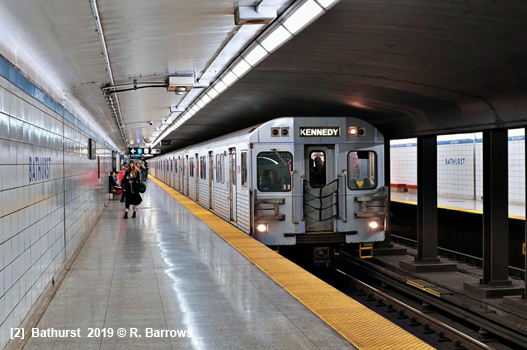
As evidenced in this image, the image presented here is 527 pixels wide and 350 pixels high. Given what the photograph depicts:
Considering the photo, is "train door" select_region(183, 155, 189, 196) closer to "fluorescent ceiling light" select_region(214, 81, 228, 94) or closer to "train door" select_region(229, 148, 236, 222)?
"train door" select_region(229, 148, 236, 222)

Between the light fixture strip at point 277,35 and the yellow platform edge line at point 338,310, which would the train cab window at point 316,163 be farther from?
the light fixture strip at point 277,35

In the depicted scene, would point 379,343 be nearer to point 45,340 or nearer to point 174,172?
point 45,340

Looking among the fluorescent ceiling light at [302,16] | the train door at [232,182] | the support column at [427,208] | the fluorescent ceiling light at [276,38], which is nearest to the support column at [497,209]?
the support column at [427,208]

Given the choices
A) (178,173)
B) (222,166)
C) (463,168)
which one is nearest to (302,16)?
(222,166)

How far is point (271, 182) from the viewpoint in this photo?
9.91 metres

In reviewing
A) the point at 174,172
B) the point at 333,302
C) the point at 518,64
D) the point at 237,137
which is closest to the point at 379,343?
the point at 333,302

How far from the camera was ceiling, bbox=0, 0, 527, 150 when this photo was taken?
515cm

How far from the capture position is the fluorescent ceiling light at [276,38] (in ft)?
20.9

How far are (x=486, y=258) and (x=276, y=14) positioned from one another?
4906 millimetres

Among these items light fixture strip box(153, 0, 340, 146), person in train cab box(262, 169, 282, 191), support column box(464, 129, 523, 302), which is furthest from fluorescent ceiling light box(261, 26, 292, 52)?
support column box(464, 129, 523, 302)

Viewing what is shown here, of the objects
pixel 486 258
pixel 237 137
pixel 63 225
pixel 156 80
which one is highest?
pixel 156 80

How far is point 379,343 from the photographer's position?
4359 millimetres

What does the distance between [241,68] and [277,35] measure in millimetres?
2201

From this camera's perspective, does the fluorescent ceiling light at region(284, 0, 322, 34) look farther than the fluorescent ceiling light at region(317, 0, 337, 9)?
Yes
